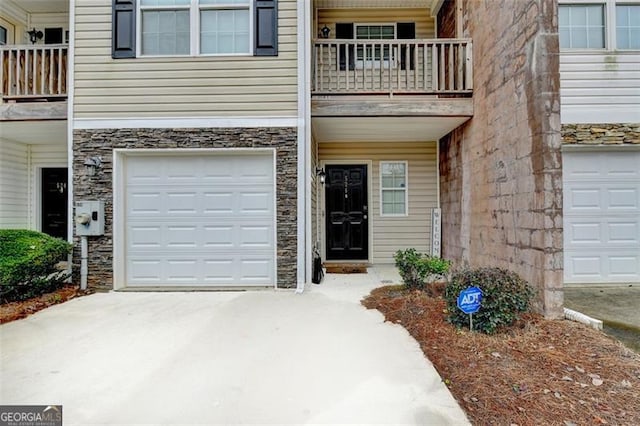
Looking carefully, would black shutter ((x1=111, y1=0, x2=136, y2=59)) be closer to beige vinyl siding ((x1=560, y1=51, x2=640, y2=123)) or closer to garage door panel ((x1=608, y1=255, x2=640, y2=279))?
beige vinyl siding ((x1=560, y1=51, x2=640, y2=123))

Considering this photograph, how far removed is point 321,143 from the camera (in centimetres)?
733

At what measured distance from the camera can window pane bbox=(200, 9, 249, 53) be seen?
509 cm

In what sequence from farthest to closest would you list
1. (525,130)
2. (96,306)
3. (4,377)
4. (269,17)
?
(269,17)
(96,306)
(525,130)
(4,377)

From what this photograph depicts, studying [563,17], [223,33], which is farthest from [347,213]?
[563,17]

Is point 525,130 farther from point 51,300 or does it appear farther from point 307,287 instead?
point 51,300

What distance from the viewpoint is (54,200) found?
7.01 m

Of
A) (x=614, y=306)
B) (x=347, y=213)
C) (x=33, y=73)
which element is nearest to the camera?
(x=614, y=306)

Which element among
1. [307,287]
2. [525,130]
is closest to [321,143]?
[307,287]

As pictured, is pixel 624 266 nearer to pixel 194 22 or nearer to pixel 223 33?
pixel 223 33

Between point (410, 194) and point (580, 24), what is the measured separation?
3.77 metres

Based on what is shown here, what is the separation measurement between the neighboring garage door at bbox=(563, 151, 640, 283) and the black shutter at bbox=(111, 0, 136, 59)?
669 cm

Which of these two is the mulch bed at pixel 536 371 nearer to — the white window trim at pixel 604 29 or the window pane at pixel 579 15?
the white window trim at pixel 604 29

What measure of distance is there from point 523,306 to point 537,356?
61 cm

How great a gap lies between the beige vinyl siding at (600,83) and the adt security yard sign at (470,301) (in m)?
3.62
